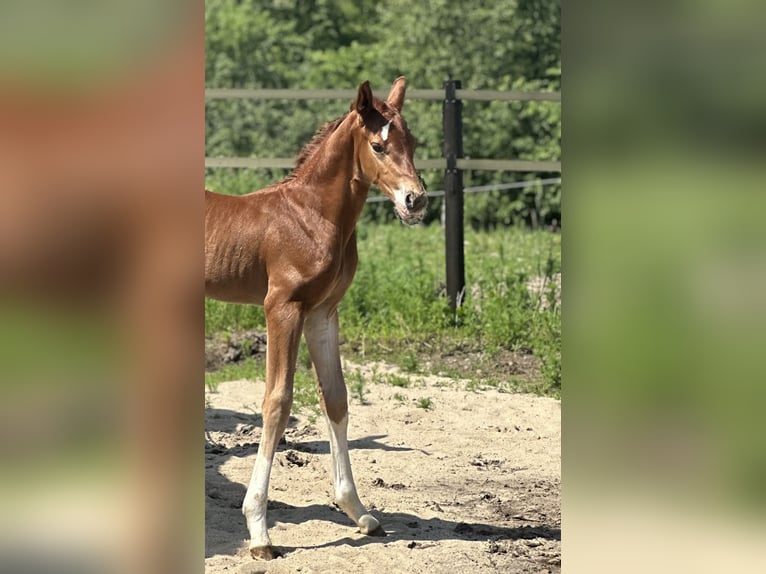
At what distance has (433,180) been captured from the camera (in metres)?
15.3

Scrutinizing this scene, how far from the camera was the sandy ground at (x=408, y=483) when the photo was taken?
Answer: 463 cm

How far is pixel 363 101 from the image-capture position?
15.2 feet

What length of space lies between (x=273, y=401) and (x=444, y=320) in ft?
14.2

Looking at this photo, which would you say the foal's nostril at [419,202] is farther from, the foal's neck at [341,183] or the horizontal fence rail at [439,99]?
the horizontal fence rail at [439,99]

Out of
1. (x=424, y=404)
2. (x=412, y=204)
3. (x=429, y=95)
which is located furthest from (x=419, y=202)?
(x=429, y=95)

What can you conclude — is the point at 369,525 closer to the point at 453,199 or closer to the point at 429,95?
the point at 453,199

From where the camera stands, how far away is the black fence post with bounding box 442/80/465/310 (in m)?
9.12

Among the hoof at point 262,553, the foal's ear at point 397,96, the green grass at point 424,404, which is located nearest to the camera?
the hoof at point 262,553

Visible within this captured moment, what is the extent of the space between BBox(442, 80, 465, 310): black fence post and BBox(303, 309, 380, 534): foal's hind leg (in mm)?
4160

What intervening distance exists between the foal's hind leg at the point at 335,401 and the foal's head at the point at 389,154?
0.64 meters
